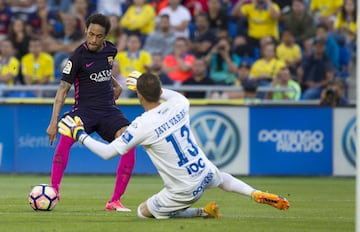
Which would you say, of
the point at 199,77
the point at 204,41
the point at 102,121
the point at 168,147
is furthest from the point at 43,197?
the point at 204,41

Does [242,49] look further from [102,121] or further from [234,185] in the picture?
[234,185]

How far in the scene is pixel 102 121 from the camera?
1194 cm

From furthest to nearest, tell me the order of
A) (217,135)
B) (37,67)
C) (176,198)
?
(37,67), (217,135), (176,198)

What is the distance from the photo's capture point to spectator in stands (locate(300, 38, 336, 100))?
22.0 metres

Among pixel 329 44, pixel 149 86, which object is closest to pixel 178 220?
pixel 149 86

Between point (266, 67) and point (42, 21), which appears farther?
point (42, 21)

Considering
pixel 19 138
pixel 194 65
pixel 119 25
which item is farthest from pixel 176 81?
pixel 19 138

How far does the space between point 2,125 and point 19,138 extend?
0.41 meters

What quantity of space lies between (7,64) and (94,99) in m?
10.4

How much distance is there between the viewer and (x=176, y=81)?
21.8m

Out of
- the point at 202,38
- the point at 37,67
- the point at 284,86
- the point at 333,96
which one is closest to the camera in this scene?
the point at 333,96

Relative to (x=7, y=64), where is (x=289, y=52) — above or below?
above

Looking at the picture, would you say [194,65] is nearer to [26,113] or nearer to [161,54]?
[161,54]

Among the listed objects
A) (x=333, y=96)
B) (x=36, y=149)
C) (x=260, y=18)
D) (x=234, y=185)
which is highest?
(x=260, y=18)
